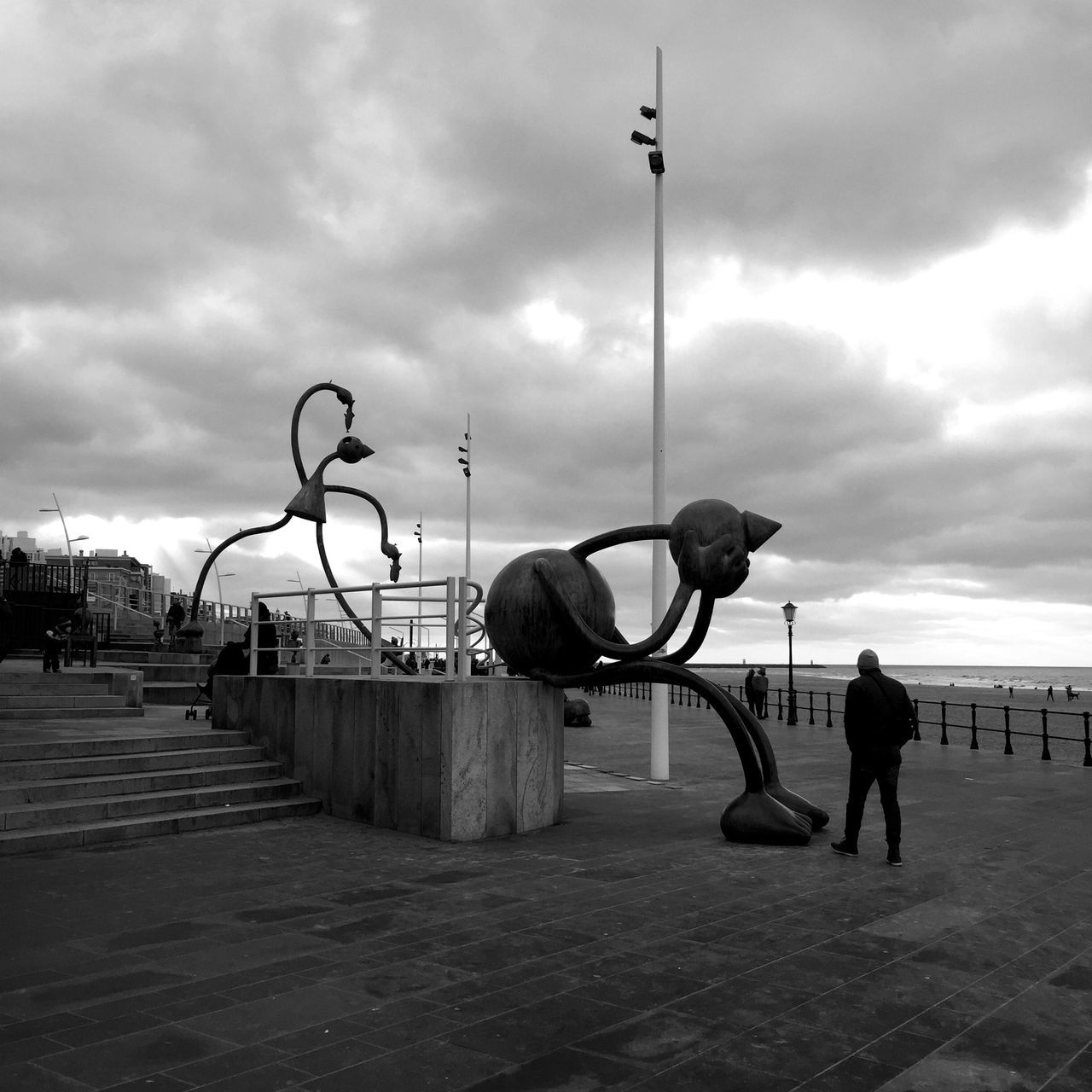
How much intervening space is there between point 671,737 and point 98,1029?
64.1ft

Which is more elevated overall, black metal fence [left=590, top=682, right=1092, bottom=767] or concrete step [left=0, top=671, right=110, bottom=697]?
concrete step [left=0, top=671, right=110, bottom=697]

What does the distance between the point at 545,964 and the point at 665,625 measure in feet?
18.3

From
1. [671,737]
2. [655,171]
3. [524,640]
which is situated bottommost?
[671,737]

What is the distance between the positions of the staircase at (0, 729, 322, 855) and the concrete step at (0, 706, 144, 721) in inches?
133

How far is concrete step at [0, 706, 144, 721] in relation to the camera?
14005 millimetres

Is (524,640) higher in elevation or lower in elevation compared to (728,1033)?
higher

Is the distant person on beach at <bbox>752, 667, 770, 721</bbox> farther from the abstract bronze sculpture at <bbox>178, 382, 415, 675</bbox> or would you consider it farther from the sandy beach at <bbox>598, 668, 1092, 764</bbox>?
the abstract bronze sculpture at <bbox>178, 382, 415, 675</bbox>

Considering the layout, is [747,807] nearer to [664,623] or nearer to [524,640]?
[664,623]

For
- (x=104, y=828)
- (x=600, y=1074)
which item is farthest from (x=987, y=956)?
(x=104, y=828)

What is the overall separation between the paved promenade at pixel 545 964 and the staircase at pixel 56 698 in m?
6.11

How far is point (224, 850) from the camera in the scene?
8.94 meters

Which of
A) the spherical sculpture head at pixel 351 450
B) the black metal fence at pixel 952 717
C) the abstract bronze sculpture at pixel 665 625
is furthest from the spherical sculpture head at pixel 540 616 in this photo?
the black metal fence at pixel 952 717

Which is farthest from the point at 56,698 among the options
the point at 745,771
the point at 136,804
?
the point at 745,771

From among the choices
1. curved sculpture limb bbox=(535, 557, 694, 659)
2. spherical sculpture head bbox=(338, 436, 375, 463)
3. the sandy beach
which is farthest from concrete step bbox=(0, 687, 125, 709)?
the sandy beach
